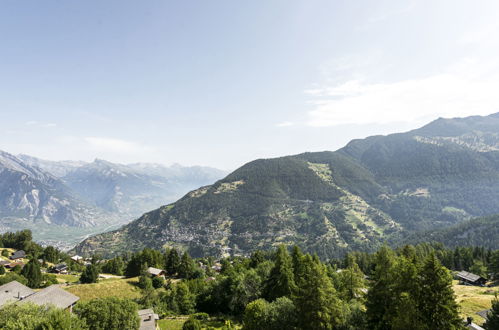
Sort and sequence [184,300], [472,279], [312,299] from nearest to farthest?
1. [312,299]
2. [184,300]
3. [472,279]

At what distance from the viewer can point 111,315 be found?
40.9 meters

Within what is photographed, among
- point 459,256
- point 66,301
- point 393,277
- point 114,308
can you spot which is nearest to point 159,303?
Result: point 66,301

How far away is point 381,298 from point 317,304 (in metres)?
8.84

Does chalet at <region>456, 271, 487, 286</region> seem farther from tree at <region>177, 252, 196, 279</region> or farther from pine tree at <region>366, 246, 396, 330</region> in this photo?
tree at <region>177, 252, 196, 279</region>

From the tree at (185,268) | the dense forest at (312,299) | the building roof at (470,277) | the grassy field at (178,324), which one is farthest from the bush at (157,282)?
the building roof at (470,277)

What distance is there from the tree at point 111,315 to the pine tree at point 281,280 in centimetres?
2804

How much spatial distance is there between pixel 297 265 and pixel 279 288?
637cm

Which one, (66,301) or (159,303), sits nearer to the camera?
(66,301)

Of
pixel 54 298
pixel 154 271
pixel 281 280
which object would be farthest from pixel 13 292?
pixel 281 280

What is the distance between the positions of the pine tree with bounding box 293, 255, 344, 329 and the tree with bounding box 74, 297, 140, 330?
90.6 ft

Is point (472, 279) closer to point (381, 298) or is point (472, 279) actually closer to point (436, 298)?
point (381, 298)

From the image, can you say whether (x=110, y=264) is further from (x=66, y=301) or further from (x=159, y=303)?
(x=66, y=301)

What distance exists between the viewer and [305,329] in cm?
3919

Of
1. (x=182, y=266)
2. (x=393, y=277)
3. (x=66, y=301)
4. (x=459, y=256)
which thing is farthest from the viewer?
(x=459, y=256)
